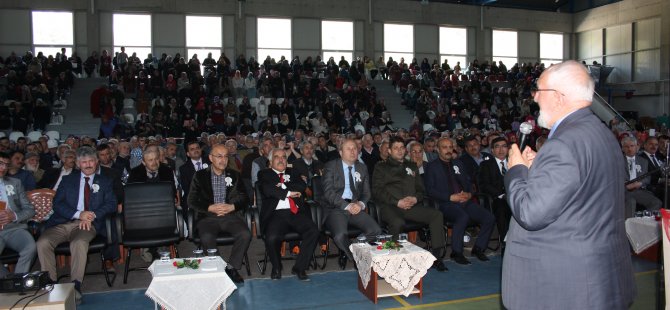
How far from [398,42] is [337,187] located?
18.3 metres

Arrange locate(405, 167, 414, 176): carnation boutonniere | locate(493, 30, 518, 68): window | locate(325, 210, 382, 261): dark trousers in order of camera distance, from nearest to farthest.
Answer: locate(325, 210, 382, 261): dark trousers
locate(405, 167, 414, 176): carnation boutonniere
locate(493, 30, 518, 68): window

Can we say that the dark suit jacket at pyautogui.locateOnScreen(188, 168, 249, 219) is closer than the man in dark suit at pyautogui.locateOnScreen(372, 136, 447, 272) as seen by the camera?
Yes

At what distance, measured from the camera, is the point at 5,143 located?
8.93 meters

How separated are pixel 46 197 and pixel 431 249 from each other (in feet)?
14.1

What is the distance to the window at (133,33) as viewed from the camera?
2027 cm

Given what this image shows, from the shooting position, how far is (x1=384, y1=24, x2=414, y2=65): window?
2352 cm

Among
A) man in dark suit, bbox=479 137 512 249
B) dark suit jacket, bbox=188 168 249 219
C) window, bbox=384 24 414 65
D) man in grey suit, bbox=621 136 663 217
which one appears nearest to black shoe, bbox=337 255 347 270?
dark suit jacket, bbox=188 168 249 219

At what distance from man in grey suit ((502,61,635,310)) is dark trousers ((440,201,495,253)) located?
420 cm

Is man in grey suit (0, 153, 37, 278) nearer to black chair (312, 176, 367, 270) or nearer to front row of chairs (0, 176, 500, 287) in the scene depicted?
front row of chairs (0, 176, 500, 287)

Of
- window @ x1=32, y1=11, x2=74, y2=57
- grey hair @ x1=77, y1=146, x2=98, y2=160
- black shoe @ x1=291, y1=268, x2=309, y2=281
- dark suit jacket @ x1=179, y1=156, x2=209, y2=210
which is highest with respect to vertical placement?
window @ x1=32, y1=11, x2=74, y2=57

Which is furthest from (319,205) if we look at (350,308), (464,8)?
(464,8)

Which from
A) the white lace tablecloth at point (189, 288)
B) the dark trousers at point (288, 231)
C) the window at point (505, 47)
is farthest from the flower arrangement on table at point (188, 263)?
the window at point (505, 47)

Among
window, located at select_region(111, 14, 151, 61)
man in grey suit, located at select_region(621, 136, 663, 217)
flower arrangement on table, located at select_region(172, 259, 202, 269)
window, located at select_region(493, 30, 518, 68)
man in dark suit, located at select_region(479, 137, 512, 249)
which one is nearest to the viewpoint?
flower arrangement on table, located at select_region(172, 259, 202, 269)

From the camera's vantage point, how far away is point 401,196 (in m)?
6.42
